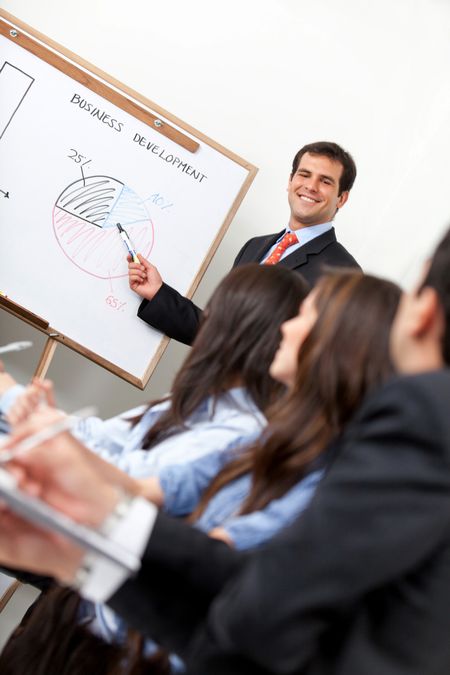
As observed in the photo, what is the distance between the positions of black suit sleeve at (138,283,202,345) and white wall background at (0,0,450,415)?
64 cm

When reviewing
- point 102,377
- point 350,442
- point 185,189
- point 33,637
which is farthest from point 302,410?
point 102,377

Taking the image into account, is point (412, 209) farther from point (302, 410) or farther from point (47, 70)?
point (302, 410)

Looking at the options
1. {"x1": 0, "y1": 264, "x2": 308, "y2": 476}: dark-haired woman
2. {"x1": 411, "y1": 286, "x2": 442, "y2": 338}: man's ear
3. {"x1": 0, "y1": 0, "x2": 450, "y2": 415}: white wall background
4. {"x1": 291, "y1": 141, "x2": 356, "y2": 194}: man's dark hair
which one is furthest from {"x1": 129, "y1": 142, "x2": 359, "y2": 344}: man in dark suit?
{"x1": 411, "y1": 286, "x2": 442, "y2": 338}: man's ear

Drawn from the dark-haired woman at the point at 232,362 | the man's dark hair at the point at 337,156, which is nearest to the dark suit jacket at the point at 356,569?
the dark-haired woman at the point at 232,362

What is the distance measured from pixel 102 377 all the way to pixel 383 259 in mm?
1112

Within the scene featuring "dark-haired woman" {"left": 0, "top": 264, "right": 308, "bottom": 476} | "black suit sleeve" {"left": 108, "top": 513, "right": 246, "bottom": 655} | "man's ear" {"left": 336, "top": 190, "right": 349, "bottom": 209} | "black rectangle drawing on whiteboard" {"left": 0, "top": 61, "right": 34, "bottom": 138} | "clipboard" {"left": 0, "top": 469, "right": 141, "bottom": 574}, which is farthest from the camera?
"man's ear" {"left": 336, "top": 190, "right": 349, "bottom": 209}

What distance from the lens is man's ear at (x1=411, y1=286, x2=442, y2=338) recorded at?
685 millimetres

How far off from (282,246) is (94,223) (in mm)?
570

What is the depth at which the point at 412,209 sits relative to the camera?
265 centimetres

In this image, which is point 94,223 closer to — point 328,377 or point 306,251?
point 306,251

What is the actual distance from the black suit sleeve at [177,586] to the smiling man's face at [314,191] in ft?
5.60

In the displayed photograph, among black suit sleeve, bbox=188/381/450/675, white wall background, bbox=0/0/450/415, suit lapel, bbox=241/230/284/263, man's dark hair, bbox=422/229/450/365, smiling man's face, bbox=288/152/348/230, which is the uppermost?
white wall background, bbox=0/0/450/415

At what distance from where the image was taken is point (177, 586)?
77cm

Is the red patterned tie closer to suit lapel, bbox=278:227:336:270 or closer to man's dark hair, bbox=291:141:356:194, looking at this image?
suit lapel, bbox=278:227:336:270
